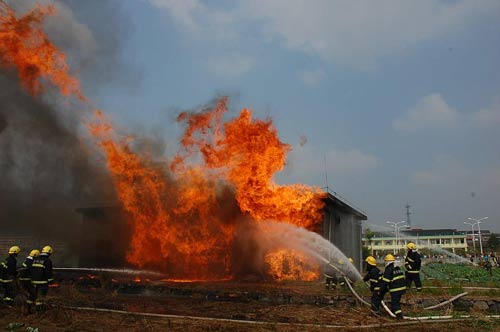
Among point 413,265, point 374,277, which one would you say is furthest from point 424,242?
point 374,277

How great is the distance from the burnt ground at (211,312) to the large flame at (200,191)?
5.46 metres

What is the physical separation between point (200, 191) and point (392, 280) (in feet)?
44.4

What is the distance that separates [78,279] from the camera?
19516mm

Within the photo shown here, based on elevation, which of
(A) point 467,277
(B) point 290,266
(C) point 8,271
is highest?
(B) point 290,266

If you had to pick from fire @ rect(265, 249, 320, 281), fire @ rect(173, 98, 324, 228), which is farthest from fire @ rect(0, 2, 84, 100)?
fire @ rect(265, 249, 320, 281)

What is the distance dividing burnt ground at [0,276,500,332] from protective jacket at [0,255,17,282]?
2.90 feet

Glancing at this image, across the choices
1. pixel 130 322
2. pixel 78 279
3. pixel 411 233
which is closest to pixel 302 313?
pixel 130 322

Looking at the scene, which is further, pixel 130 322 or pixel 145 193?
pixel 145 193

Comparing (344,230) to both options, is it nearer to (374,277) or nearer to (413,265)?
(413,265)

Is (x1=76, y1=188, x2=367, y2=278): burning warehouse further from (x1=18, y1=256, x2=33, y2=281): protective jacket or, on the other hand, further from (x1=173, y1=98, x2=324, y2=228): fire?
(x1=18, y1=256, x2=33, y2=281): protective jacket

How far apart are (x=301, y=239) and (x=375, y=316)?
10.8m

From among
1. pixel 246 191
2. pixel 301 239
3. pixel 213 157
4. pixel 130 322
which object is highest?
pixel 213 157

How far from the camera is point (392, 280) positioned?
1154 cm

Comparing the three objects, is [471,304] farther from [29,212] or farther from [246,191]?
[29,212]
